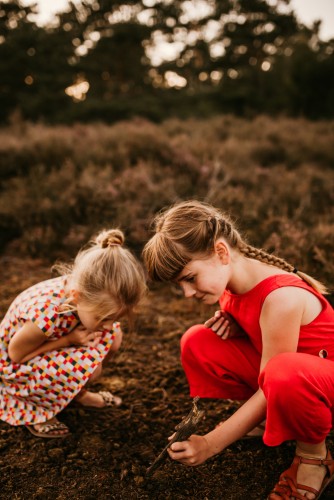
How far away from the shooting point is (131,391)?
2.53m

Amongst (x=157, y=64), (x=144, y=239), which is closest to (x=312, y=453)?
(x=144, y=239)

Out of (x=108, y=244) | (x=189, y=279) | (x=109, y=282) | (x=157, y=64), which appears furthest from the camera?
(x=157, y=64)

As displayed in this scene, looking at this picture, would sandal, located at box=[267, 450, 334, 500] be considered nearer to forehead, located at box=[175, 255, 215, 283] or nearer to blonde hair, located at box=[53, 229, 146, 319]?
forehead, located at box=[175, 255, 215, 283]

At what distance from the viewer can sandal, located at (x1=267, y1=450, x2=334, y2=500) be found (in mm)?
1658

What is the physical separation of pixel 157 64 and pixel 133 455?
23.5m

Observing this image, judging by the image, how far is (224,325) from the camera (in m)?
2.01

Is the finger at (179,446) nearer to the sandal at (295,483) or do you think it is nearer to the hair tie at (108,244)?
the sandal at (295,483)

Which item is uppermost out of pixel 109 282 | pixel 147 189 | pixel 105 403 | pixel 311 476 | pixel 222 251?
pixel 222 251

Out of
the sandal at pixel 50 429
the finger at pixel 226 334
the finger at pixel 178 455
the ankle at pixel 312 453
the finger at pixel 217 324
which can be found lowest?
the sandal at pixel 50 429

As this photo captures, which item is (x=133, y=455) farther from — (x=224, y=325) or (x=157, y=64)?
(x=157, y=64)

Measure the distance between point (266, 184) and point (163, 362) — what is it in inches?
148

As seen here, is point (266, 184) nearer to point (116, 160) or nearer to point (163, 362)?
point (116, 160)

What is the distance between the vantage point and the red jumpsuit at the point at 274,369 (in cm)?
153

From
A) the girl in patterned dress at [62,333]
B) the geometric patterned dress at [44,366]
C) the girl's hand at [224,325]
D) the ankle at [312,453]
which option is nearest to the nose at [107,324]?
the girl in patterned dress at [62,333]
